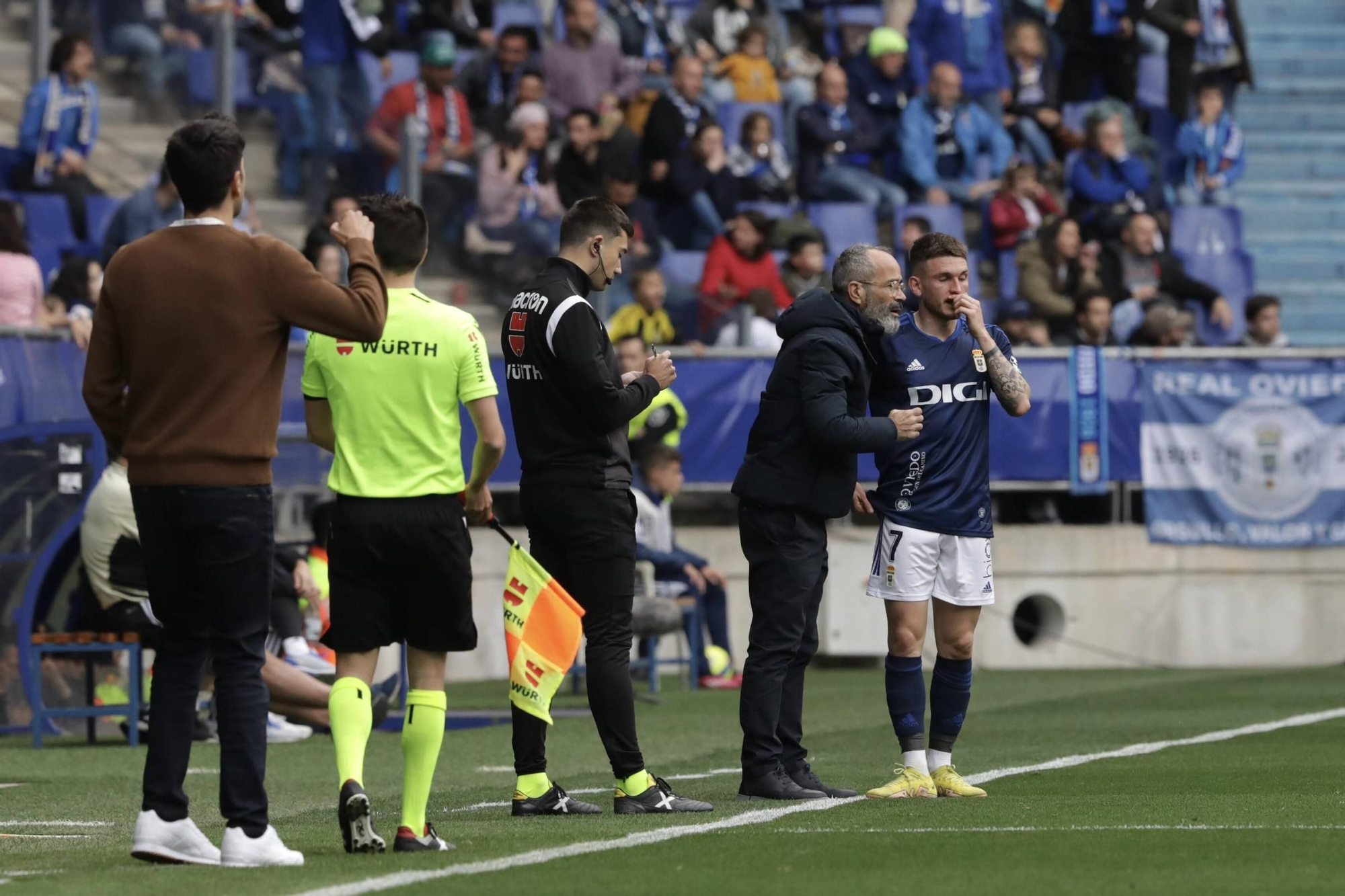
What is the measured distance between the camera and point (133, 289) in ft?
22.2

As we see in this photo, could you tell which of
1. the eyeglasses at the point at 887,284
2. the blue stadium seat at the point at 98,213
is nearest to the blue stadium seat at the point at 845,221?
the blue stadium seat at the point at 98,213

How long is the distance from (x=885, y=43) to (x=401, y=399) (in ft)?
53.1

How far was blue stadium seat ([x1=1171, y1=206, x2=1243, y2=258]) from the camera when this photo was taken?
22109mm

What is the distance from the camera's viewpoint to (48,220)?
17.6 meters

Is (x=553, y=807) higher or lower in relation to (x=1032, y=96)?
lower

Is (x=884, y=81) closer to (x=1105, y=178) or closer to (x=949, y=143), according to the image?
(x=949, y=143)

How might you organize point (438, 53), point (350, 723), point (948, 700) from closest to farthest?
1. point (350, 723)
2. point (948, 700)
3. point (438, 53)

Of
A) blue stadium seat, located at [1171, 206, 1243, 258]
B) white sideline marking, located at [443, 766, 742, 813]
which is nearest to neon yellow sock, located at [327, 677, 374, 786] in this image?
white sideline marking, located at [443, 766, 742, 813]

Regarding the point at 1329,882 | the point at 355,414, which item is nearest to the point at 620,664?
the point at 355,414

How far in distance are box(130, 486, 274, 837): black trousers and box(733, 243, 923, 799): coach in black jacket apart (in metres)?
2.37

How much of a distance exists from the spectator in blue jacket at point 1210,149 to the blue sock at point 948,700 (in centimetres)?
1542

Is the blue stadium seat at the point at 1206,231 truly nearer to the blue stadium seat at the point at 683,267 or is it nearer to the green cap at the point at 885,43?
the green cap at the point at 885,43

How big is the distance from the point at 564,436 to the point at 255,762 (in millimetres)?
1936

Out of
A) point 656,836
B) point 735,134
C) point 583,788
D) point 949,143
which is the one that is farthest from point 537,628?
point 949,143
